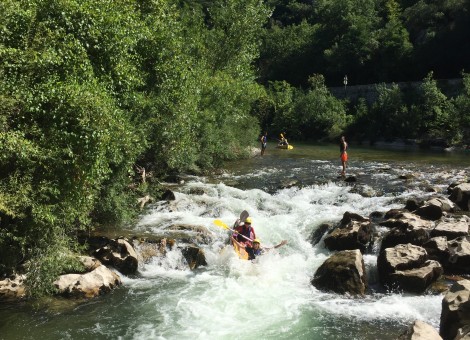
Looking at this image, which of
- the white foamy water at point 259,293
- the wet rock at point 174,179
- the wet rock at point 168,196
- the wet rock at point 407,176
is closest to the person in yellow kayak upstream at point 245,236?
the white foamy water at point 259,293

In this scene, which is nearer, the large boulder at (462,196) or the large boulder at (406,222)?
the large boulder at (406,222)

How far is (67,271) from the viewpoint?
32.9ft

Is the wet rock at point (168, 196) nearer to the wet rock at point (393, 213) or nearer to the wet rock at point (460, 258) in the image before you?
the wet rock at point (393, 213)

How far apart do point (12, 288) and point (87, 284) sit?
1.54m

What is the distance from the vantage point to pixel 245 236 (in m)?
12.7

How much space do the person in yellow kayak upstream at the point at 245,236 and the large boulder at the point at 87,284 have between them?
375cm

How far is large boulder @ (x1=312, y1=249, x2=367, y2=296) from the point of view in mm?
10211

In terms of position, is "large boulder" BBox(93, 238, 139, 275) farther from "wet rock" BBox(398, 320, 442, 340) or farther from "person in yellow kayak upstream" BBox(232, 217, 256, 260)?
"wet rock" BBox(398, 320, 442, 340)

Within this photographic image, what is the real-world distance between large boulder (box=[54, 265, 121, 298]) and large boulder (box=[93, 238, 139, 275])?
0.72 m

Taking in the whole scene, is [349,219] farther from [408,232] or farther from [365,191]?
[365,191]

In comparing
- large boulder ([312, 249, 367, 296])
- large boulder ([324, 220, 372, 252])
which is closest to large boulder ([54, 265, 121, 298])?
large boulder ([312, 249, 367, 296])

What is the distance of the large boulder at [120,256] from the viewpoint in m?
11.1

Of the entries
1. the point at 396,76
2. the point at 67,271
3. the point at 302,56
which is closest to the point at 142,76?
the point at 67,271

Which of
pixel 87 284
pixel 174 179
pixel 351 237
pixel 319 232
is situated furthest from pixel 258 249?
pixel 174 179
